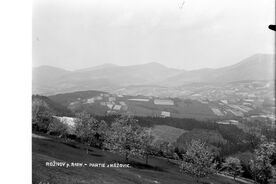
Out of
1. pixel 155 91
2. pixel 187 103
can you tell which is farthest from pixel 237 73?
pixel 155 91

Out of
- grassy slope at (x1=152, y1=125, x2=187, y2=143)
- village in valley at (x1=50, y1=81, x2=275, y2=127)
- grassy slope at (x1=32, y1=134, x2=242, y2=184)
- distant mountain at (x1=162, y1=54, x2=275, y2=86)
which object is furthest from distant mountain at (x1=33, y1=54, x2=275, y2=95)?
grassy slope at (x1=32, y1=134, x2=242, y2=184)

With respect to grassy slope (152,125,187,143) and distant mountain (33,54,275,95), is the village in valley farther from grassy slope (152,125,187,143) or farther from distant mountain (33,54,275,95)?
grassy slope (152,125,187,143)

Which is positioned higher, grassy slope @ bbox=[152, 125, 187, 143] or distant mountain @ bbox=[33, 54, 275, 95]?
distant mountain @ bbox=[33, 54, 275, 95]

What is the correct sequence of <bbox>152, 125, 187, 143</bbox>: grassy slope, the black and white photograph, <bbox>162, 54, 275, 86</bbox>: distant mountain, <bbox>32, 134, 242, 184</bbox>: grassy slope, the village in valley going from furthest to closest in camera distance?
<bbox>152, 125, 187, 143</bbox>: grassy slope → the village in valley → the black and white photograph → <bbox>162, 54, 275, 86</bbox>: distant mountain → <bbox>32, 134, 242, 184</bbox>: grassy slope

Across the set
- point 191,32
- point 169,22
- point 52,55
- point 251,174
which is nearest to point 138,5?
point 169,22

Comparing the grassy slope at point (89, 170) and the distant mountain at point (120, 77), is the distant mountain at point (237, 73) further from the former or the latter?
the grassy slope at point (89, 170)
